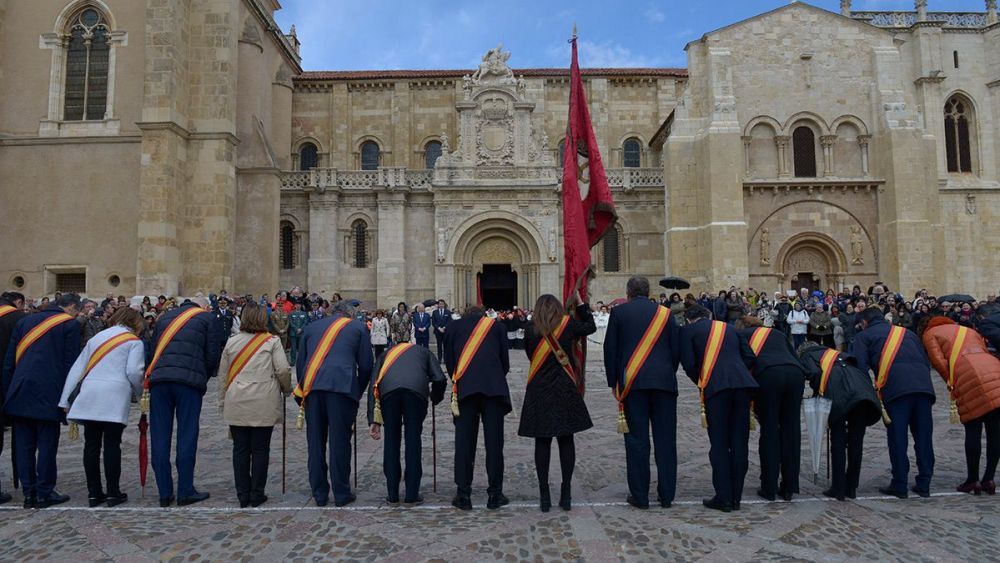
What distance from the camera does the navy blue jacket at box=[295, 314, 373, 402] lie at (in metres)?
5.75

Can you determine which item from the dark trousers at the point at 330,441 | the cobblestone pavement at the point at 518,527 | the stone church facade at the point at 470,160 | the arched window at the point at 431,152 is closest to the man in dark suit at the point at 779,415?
the cobblestone pavement at the point at 518,527

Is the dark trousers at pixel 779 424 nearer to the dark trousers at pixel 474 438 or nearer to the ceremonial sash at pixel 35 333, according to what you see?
the dark trousers at pixel 474 438

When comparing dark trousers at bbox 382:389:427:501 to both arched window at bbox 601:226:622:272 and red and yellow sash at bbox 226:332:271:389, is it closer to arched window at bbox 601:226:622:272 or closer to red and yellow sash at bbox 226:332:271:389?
red and yellow sash at bbox 226:332:271:389

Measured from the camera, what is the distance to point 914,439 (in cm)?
588

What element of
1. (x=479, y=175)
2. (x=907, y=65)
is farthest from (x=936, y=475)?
(x=907, y=65)

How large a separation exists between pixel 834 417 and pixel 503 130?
841 inches

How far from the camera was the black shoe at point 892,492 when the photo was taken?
5.78 m

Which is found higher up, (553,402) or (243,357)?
(243,357)

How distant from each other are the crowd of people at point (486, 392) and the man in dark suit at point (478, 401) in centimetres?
1

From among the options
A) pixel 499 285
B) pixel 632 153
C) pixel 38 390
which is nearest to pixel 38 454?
pixel 38 390

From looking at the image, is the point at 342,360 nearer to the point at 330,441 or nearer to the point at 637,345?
the point at 330,441

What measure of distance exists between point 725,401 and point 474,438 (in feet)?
7.52

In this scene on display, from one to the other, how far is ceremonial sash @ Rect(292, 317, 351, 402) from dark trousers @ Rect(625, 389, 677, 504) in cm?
279

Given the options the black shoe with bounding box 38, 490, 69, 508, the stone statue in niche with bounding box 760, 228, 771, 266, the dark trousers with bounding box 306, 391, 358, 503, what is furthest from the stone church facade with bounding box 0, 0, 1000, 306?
the dark trousers with bounding box 306, 391, 358, 503
